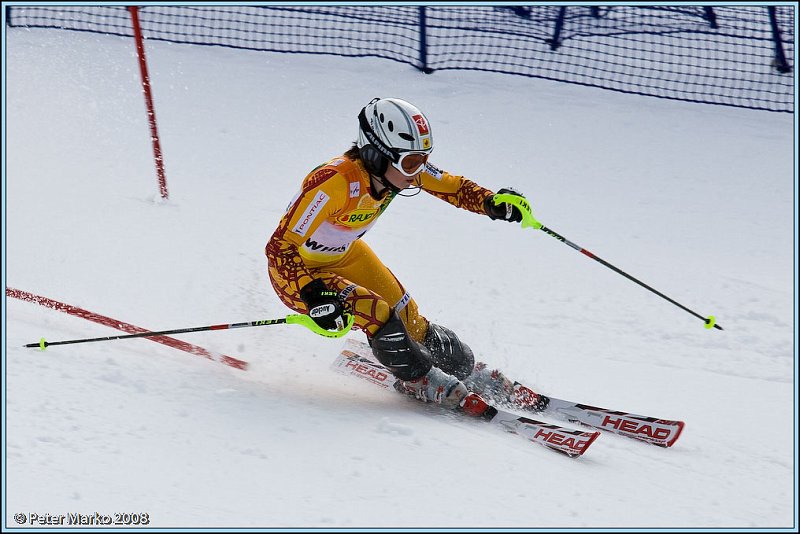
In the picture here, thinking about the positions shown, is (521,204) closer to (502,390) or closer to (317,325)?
(502,390)

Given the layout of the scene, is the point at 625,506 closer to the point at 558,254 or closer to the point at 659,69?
the point at 558,254

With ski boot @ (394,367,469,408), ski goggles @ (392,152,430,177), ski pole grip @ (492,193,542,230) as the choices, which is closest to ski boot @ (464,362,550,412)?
ski boot @ (394,367,469,408)

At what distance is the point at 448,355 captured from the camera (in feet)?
15.9

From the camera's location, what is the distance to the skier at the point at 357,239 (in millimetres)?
4254

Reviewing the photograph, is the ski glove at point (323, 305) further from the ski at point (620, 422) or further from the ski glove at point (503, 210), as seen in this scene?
the ski at point (620, 422)

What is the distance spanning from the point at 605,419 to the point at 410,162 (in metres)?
1.68

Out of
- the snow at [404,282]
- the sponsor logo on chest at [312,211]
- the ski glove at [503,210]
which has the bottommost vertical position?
the snow at [404,282]

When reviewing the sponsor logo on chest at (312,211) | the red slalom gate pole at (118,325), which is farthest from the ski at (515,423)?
the sponsor logo on chest at (312,211)

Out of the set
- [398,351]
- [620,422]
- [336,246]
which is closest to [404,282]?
[336,246]

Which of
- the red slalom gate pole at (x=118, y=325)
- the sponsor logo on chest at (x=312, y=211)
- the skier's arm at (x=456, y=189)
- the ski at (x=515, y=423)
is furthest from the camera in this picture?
the skier's arm at (x=456, y=189)

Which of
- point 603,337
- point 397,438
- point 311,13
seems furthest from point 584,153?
point 397,438

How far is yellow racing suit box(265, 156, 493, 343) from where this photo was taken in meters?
4.26

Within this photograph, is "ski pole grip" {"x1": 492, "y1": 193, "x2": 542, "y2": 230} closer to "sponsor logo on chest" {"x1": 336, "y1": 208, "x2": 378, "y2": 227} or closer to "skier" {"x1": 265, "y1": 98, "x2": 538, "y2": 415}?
"skier" {"x1": 265, "y1": 98, "x2": 538, "y2": 415}

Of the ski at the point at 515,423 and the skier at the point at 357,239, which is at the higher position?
the skier at the point at 357,239
